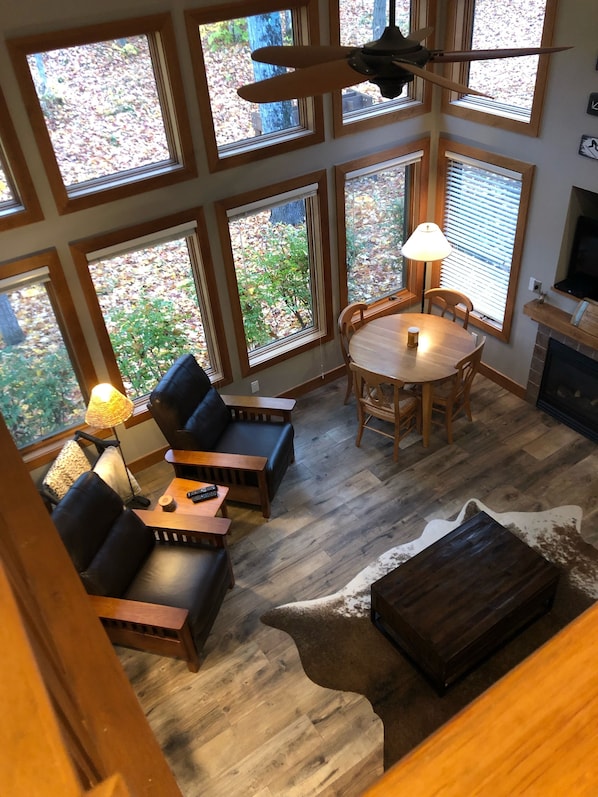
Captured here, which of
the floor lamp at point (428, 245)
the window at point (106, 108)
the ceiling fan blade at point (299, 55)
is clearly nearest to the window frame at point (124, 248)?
the window at point (106, 108)

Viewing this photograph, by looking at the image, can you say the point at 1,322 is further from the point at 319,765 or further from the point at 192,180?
the point at 319,765

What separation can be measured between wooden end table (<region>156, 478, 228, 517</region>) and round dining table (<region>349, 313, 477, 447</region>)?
63.2 inches

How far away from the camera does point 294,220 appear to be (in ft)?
17.9

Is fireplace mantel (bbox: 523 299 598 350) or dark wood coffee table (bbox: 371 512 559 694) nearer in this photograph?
dark wood coffee table (bbox: 371 512 559 694)

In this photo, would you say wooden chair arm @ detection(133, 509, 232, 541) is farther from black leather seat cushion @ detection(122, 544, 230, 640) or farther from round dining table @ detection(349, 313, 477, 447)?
round dining table @ detection(349, 313, 477, 447)

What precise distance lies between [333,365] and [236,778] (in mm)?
3785

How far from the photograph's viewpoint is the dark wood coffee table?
11.7ft

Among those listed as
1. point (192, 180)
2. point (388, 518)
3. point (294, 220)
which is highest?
point (192, 180)

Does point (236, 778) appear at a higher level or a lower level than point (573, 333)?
lower

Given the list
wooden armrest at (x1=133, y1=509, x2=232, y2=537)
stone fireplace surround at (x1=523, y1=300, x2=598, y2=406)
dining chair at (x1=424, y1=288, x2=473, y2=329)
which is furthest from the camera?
dining chair at (x1=424, y1=288, x2=473, y2=329)

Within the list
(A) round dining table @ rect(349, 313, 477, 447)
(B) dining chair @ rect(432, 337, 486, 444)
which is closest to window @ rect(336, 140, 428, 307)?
(A) round dining table @ rect(349, 313, 477, 447)

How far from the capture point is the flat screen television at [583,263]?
495 cm

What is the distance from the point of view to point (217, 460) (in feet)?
15.2

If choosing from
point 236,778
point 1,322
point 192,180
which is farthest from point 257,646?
point 192,180
